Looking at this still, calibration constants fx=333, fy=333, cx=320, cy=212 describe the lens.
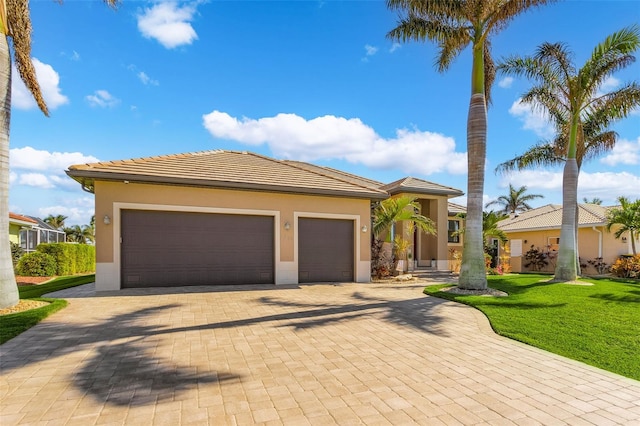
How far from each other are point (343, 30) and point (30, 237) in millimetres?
28941

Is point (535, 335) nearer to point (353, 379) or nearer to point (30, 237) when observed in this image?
point (353, 379)

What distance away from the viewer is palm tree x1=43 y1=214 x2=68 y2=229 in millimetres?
56062

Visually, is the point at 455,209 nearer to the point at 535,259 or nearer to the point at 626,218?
the point at 535,259

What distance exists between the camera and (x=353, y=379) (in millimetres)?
4129

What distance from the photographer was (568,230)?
1304cm

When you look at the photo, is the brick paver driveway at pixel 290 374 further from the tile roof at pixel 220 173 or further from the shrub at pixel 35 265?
the shrub at pixel 35 265

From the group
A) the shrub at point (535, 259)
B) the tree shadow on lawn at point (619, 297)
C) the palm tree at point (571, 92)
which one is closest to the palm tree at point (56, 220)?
the shrub at point (535, 259)

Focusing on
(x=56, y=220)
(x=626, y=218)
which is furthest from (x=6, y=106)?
(x=56, y=220)

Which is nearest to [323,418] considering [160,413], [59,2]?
[160,413]

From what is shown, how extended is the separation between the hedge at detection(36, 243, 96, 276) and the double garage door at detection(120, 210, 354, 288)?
10081 millimetres

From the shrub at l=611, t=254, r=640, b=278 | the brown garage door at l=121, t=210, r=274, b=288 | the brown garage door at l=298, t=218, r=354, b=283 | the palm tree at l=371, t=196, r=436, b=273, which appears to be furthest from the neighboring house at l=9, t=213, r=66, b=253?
the shrub at l=611, t=254, r=640, b=278

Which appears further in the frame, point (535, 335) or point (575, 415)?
point (535, 335)

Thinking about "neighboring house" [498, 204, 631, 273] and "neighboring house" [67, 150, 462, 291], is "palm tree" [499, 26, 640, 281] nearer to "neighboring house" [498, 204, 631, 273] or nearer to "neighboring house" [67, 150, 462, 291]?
"neighboring house" [67, 150, 462, 291]

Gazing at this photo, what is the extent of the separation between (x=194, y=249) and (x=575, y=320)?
1072 cm
